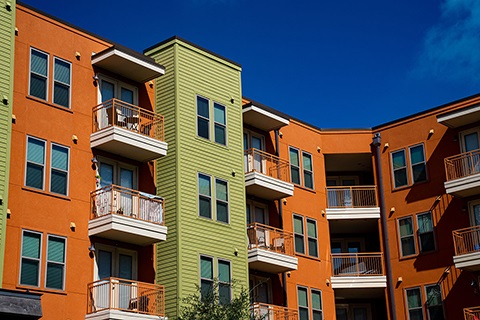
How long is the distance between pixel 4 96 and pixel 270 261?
12.5m

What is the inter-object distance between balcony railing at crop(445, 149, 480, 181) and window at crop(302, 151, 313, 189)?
611cm

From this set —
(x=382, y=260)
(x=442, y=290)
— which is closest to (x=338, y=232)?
(x=382, y=260)

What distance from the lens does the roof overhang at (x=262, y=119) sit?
36500 mm

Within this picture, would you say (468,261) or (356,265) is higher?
(356,265)

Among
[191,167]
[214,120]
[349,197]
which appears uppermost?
[214,120]

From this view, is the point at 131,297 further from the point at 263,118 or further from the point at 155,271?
the point at 263,118

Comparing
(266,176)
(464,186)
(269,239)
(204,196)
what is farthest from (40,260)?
(464,186)

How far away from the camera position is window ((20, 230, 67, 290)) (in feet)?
86.9

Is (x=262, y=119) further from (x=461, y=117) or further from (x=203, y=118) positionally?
(x=461, y=117)

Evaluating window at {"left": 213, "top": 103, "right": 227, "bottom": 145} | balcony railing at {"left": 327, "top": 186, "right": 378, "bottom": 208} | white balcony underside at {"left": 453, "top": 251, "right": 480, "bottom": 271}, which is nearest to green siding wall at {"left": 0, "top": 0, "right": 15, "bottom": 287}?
window at {"left": 213, "top": 103, "right": 227, "bottom": 145}

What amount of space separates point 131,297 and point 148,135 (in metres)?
6.32

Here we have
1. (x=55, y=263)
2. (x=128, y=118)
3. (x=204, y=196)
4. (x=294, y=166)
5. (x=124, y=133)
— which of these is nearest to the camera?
(x=55, y=263)

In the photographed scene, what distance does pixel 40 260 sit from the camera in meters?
26.8

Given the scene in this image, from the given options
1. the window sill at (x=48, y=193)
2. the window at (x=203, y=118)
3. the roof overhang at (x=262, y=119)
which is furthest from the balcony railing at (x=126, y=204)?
the roof overhang at (x=262, y=119)
